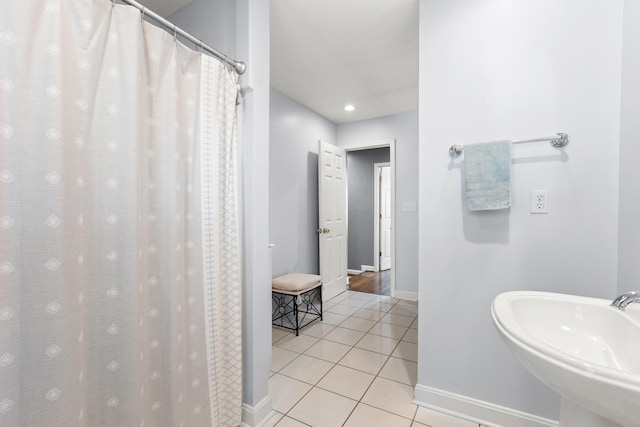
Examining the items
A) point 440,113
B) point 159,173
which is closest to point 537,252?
point 440,113

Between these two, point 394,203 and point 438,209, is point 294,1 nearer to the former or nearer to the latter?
point 438,209

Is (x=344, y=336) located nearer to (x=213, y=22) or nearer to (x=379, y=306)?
(x=379, y=306)

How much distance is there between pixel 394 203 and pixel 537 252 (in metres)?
2.51

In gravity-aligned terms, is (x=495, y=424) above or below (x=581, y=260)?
below

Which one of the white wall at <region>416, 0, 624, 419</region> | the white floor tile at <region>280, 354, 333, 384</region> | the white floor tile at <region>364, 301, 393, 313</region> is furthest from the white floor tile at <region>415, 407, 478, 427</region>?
the white floor tile at <region>364, 301, 393, 313</region>

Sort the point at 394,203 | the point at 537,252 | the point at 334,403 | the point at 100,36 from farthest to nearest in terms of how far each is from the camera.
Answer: the point at 394,203 < the point at 334,403 < the point at 537,252 < the point at 100,36

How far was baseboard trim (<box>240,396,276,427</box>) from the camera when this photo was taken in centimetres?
158

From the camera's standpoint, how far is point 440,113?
1677mm

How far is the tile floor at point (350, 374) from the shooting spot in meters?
1.67

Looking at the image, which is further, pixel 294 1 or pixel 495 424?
pixel 294 1

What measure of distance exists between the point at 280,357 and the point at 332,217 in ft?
6.74

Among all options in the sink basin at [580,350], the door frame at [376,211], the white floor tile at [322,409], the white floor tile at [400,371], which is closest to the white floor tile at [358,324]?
the white floor tile at [400,371]

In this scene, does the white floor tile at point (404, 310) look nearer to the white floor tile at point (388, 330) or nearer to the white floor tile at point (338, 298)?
the white floor tile at point (388, 330)

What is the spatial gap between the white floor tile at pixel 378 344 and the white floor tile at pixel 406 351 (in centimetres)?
4
